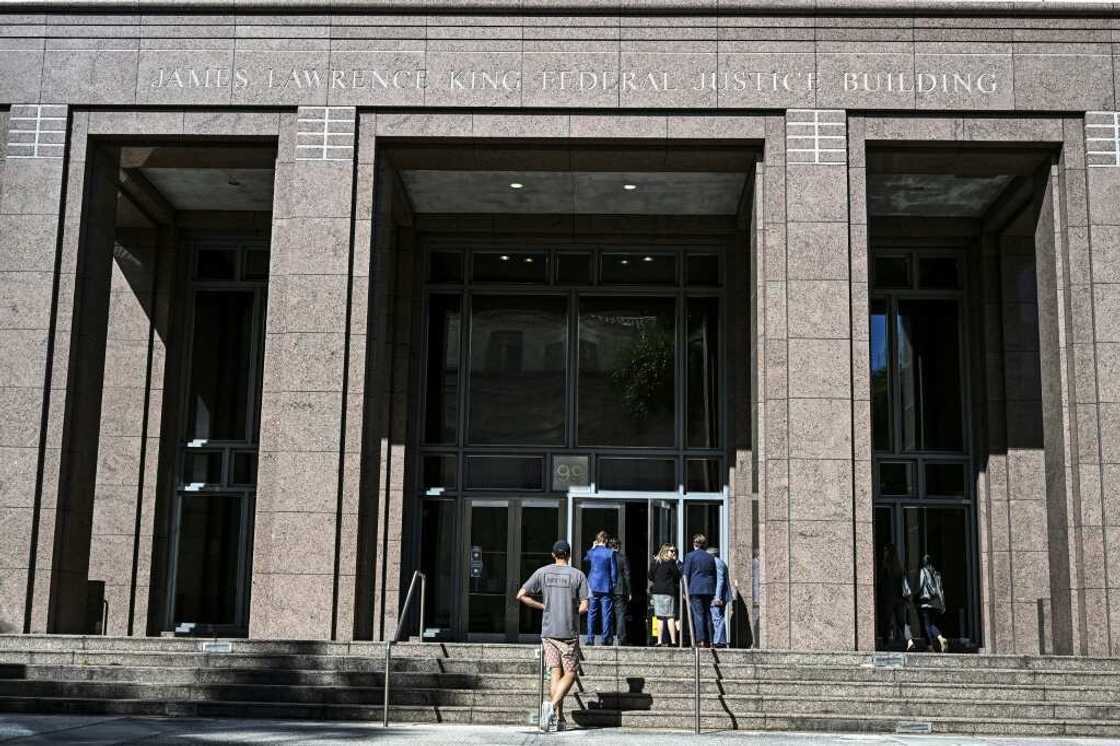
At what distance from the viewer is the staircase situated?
13102 millimetres

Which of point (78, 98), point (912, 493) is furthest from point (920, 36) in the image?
point (78, 98)

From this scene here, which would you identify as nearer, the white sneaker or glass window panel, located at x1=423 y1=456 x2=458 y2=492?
the white sneaker

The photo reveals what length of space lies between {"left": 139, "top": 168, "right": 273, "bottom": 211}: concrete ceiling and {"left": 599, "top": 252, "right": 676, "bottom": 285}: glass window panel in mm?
6026

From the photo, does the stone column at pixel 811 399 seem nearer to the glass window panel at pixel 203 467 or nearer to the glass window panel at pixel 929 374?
the glass window panel at pixel 929 374

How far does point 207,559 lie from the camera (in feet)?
72.7

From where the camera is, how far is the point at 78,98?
60.4ft

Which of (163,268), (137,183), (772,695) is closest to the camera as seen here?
(772,695)

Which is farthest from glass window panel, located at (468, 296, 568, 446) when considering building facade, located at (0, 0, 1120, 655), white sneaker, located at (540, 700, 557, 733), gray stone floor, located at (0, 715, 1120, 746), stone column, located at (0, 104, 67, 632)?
white sneaker, located at (540, 700, 557, 733)

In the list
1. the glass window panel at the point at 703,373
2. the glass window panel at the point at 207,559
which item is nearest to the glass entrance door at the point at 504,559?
the glass window panel at the point at 703,373

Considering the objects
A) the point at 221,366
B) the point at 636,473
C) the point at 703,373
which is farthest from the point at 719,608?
the point at 221,366

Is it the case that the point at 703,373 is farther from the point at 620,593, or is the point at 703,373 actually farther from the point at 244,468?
the point at 244,468

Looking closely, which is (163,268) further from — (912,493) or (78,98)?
(912,493)

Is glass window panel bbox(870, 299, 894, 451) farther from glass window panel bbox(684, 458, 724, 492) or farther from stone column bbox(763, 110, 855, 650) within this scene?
stone column bbox(763, 110, 855, 650)

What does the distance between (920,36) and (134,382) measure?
1398 cm
